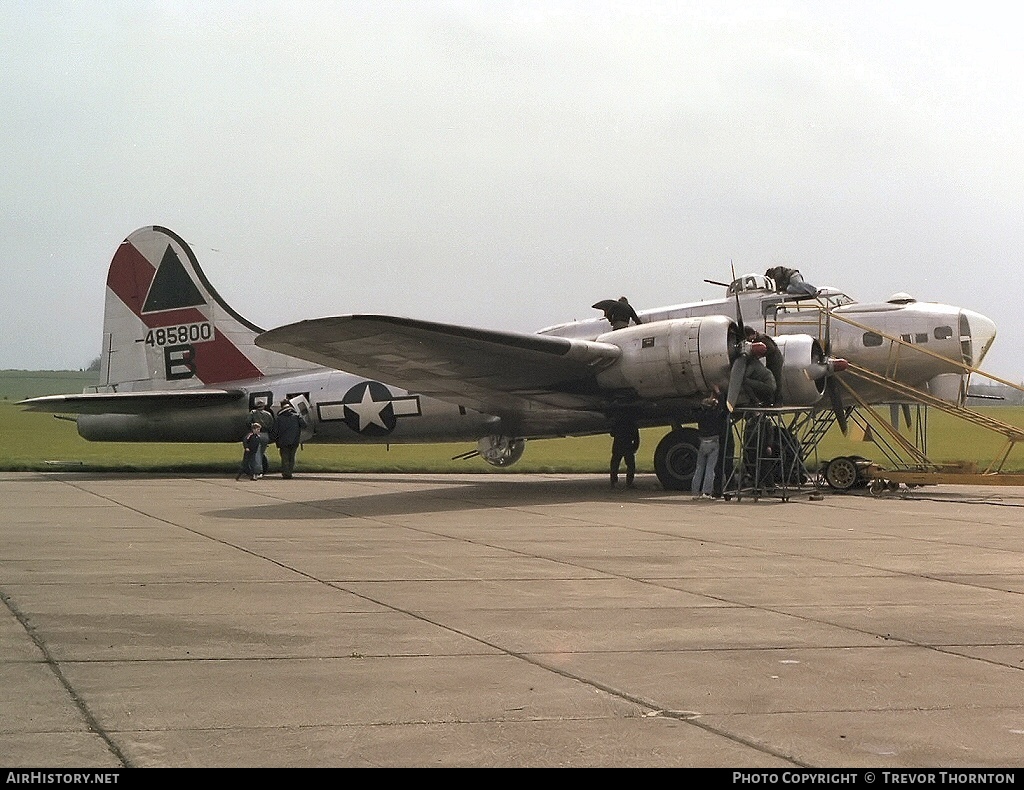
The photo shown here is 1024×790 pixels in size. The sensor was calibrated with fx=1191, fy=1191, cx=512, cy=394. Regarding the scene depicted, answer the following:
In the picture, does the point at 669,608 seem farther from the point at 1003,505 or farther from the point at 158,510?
the point at 1003,505

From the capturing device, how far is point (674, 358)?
17.5m

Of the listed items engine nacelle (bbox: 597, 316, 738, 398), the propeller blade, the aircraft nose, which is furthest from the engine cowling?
the aircraft nose

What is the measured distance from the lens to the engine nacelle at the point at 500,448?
21.1 m

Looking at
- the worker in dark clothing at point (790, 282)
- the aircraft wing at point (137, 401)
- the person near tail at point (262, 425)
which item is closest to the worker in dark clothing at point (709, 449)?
the worker in dark clothing at point (790, 282)

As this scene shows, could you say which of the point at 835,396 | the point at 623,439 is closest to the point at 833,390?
the point at 835,396

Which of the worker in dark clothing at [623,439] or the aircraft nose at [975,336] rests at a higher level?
the aircraft nose at [975,336]

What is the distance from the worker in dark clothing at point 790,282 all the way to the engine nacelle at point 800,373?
156 cm

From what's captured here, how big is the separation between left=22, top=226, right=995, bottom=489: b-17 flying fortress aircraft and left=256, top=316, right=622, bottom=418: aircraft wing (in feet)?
0.12

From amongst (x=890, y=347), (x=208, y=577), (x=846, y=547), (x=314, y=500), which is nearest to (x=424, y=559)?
(x=208, y=577)

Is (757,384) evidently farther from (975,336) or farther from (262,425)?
A: (262,425)

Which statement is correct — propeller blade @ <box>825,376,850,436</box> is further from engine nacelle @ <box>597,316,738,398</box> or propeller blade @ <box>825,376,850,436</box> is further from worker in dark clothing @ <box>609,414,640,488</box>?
worker in dark clothing @ <box>609,414,640,488</box>

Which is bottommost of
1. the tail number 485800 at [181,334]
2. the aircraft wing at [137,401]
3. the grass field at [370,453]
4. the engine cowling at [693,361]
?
the grass field at [370,453]

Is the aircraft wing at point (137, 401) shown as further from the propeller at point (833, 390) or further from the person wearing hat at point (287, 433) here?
the propeller at point (833, 390)

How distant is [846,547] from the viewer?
10656mm
